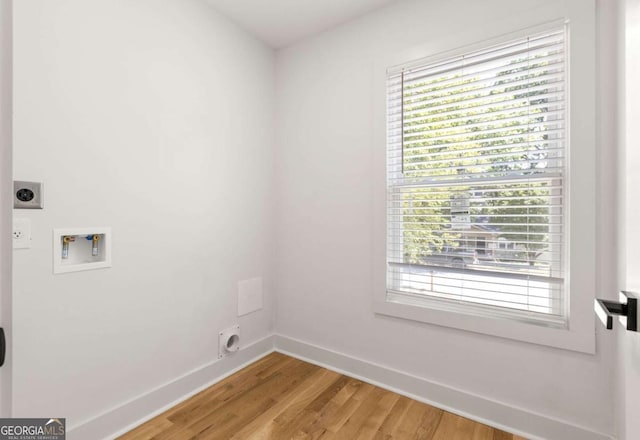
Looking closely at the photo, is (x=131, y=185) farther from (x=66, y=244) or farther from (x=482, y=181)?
(x=482, y=181)

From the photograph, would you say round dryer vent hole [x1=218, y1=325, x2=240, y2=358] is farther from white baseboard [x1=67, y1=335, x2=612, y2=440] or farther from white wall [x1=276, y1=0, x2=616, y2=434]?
white wall [x1=276, y1=0, x2=616, y2=434]

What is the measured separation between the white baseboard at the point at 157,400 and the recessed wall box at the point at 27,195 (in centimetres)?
103

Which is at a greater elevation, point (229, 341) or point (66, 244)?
point (66, 244)

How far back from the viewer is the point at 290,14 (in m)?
2.09

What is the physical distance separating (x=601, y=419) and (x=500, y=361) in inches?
17.1

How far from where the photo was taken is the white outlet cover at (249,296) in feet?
7.46

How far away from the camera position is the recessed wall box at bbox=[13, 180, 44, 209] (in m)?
1.26

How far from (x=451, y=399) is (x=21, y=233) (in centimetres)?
227

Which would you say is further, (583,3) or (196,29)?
(196,29)

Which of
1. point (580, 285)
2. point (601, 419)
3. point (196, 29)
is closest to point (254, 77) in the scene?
point (196, 29)

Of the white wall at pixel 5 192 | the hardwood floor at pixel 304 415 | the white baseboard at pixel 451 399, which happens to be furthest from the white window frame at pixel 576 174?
the white wall at pixel 5 192

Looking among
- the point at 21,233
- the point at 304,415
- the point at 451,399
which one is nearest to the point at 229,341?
the point at 304,415

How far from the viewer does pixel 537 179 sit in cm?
155

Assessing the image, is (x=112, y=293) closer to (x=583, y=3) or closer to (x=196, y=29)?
(x=196, y=29)
